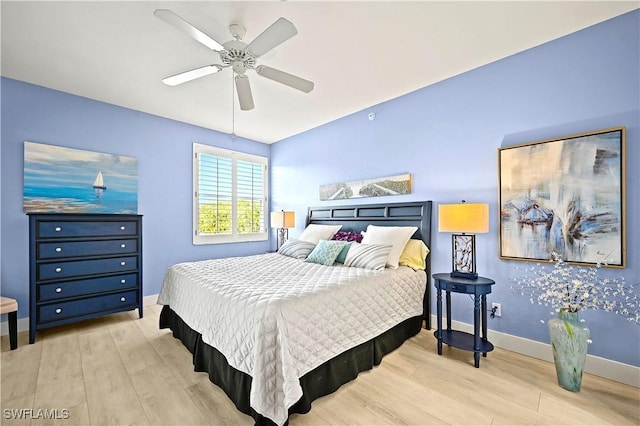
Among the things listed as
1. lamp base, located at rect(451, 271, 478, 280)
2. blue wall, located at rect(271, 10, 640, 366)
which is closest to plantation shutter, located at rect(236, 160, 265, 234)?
blue wall, located at rect(271, 10, 640, 366)

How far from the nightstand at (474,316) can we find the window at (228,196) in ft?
11.3

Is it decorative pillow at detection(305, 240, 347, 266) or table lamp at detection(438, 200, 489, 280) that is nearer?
table lamp at detection(438, 200, 489, 280)

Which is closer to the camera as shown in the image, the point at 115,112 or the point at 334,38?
the point at 334,38

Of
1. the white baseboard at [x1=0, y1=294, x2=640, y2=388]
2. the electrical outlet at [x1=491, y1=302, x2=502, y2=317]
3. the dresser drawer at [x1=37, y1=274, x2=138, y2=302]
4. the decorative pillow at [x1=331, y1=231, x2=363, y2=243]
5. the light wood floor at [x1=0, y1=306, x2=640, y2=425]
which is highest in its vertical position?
the decorative pillow at [x1=331, y1=231, x2=363, y2=243]

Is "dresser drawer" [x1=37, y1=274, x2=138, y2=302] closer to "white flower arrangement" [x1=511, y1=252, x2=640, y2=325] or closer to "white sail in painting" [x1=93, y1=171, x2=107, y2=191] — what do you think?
"white sail in painting" [x1=93, y1=171, x2=107, y2=191]

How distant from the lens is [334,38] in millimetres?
2336

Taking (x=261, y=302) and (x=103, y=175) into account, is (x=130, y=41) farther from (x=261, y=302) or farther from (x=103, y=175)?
(x=261, y=302)

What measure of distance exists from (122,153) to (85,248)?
4.48ft

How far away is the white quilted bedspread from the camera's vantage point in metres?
1.58

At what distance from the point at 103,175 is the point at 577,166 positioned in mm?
4996

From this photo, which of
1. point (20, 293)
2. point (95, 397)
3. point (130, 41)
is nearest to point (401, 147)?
point (130, 41)

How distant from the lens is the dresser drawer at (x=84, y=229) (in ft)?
9.34

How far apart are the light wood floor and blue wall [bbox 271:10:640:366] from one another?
0.44 meters

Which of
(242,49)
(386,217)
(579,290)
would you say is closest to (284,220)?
(386,217)
